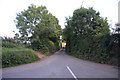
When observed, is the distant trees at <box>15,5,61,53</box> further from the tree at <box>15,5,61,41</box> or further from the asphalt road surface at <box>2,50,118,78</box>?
the asphalt road surface at <box>2,50,118,78</box>

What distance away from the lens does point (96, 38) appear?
14703mm

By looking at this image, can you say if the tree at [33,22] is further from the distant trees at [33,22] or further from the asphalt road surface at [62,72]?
the asphalt road surface at [62,72]

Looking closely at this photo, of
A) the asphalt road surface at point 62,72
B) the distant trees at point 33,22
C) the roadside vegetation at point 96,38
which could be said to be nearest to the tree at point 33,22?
the distant trees at point 33,22

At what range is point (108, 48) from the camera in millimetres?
11414

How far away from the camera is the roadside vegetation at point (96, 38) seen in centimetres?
1052

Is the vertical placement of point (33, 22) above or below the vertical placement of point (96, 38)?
above

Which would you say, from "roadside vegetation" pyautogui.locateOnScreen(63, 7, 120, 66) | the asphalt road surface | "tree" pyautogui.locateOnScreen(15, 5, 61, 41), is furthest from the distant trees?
the asphalt road surface

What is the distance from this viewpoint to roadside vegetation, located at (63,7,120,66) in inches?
414

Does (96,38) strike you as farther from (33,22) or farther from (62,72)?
(33,22)

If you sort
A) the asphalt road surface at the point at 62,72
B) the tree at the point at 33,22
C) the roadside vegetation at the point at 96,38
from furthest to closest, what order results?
1. the tree at the point at 33,22
2. the roadside vegetation at the point at 96,38
3. the asphalt road surface at the point at 62,72

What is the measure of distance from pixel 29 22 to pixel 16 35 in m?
3.89

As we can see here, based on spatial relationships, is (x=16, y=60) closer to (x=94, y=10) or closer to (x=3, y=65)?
(x=3, y=65)

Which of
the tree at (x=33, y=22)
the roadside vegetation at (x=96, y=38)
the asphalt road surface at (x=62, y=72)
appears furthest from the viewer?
the tree at (x=33, y=22)

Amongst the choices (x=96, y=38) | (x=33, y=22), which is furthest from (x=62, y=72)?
(x=33, y=22)
